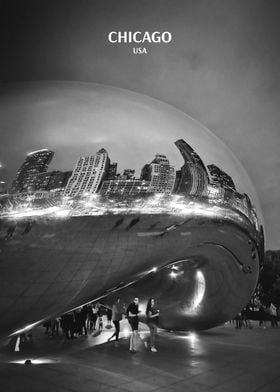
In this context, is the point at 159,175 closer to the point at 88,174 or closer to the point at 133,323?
the point at 88,174

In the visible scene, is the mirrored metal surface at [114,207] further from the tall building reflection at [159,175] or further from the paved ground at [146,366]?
the paved ground at [146,366]

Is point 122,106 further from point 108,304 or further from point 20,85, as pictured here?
point 108,304

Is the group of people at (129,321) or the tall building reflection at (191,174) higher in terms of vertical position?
the tall building reflection at (191,174)

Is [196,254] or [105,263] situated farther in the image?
[196,254]

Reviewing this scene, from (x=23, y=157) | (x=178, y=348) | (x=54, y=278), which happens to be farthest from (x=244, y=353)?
(x=23, y=157)

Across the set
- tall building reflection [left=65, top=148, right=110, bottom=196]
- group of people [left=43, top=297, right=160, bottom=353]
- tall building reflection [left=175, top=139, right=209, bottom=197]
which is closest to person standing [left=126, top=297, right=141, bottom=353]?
group of people [left=43, top=297, right=160, bottom=353]

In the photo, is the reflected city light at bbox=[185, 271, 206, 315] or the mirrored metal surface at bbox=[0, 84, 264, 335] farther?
the reflected city light at bbox=[185, 271, 206, 315]

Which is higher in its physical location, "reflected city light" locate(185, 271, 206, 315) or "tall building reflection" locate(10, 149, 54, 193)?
"tall building reflection" locate(10, 149, 54, 193)

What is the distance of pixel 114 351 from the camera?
19.9 ft

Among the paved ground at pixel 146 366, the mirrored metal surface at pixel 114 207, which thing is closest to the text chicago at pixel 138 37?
the mirrored metal surface at pixel 114 207

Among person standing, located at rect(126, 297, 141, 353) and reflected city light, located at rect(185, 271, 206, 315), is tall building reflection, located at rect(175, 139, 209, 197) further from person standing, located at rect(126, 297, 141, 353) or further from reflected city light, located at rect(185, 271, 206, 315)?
person standing, located at rect(126, 297, 141, 353)

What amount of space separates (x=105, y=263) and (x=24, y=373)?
174 cm

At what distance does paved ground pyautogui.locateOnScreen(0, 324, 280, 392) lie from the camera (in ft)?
12.1

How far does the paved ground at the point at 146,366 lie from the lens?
3693 millimetres
